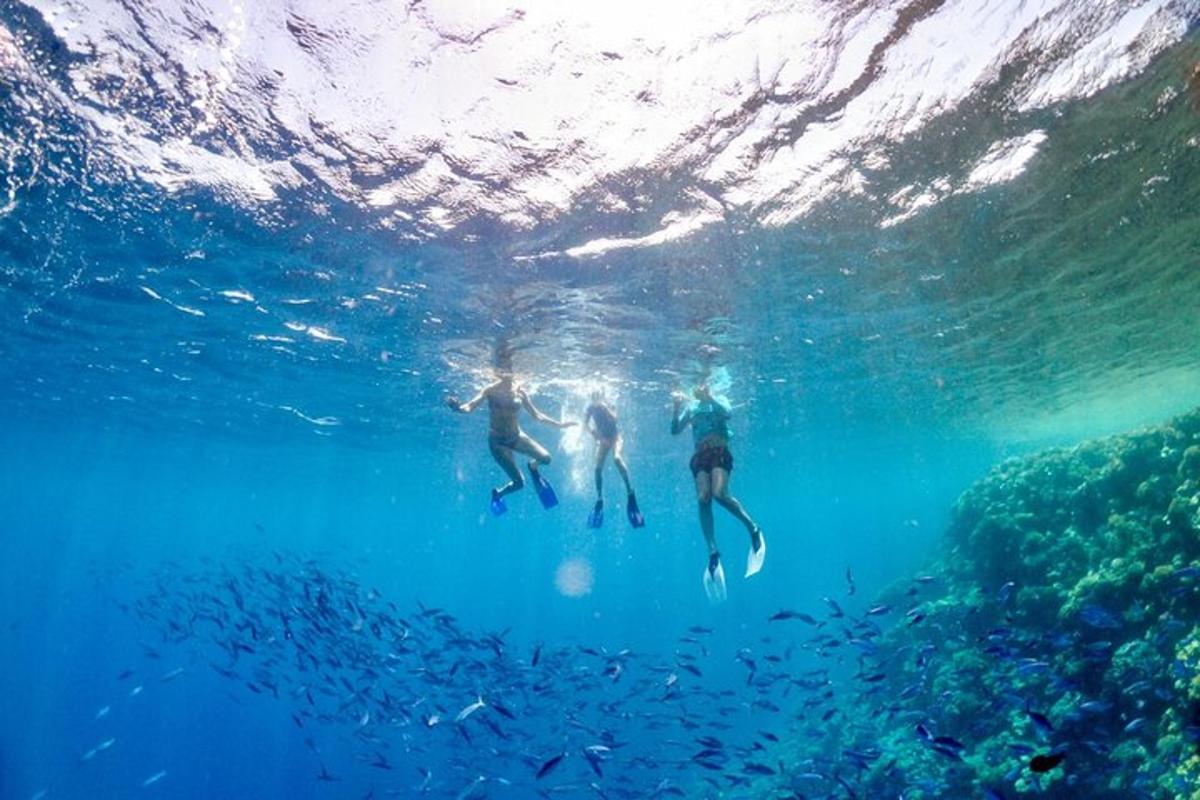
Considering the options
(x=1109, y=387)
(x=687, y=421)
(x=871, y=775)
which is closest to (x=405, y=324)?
(x=687, y=421)

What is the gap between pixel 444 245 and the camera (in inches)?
489

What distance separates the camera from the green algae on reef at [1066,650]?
9414 mm

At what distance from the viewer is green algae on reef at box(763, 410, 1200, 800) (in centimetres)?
941

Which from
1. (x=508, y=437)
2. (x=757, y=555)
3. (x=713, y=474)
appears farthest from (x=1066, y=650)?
(x=508, y=437)

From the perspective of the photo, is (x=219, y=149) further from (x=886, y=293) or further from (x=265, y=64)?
(x=886, y=293)

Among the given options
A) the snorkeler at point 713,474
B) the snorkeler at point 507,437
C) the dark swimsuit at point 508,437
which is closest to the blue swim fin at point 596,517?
the snorkeler at point 507,437

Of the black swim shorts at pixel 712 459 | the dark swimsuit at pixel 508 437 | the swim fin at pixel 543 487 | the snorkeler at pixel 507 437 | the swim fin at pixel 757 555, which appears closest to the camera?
the swim fin at pixel 757 555

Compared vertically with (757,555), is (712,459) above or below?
above

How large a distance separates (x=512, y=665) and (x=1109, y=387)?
35.4 m

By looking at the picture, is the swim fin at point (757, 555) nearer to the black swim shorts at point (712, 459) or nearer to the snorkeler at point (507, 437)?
the black swim shorts at point (712, 459)

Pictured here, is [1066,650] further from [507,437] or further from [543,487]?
[507,437]

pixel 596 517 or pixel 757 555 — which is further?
pixel 596 517

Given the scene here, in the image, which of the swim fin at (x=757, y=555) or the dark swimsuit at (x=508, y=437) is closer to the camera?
the swim fin at (x=757, y=555)

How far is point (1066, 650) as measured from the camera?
40.2ft
